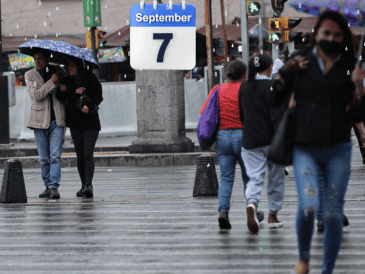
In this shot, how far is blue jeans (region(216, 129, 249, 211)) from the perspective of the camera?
6.65 m

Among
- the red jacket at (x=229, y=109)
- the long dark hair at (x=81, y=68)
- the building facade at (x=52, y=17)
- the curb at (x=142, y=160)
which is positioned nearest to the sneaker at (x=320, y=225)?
the red jacket at (x=229, y=109)

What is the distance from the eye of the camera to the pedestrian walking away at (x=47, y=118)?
28.9 ft

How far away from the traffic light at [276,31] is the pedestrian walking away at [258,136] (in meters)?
12.2

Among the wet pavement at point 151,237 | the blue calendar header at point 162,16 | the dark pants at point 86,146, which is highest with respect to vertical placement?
the blue calendar header at point 162,16

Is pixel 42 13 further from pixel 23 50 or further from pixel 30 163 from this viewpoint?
pixel 23 50

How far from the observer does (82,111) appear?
878 centimetres

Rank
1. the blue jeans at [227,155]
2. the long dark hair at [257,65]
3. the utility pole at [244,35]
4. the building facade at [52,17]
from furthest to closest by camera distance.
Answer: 1. the building facade at [52,17]
2. the utility pole at [244,35]
3. the blue jeans at [227,155]
4. the long dark hair at [257,65]

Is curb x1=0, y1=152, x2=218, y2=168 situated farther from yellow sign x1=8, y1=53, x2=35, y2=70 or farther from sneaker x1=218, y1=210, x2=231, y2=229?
yellow sign x1=8, y1=53, x2=35, y2=70

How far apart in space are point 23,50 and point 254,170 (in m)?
4.22

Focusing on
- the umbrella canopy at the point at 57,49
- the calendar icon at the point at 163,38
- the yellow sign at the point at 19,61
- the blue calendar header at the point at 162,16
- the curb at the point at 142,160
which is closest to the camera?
the umbrella canopy at the point at 57,49

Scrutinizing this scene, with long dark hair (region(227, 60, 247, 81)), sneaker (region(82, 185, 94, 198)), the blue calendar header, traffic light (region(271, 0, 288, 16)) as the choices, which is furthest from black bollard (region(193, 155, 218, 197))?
traffic light (region(271, 0, 288, 16))

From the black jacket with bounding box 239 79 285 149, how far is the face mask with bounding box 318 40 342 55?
6.15 feet

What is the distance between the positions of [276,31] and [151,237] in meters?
13.2

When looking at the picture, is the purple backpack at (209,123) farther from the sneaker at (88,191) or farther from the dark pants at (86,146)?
the sneaker at (88,191)
